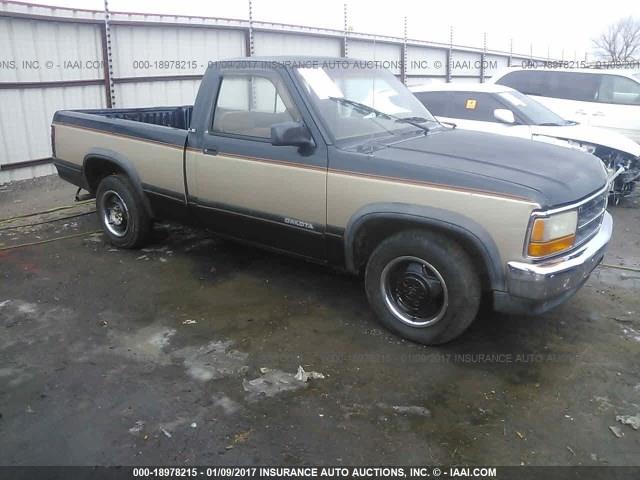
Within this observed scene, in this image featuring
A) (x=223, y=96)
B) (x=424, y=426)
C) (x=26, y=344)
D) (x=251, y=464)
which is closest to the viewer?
(x=251, y=464)

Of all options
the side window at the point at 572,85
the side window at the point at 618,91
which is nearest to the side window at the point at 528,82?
the side window at the point at 572,85

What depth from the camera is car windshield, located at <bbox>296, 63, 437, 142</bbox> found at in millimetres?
4204

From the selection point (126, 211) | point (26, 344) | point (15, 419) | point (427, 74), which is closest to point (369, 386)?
point (15, 419)

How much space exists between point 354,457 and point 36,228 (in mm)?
5311

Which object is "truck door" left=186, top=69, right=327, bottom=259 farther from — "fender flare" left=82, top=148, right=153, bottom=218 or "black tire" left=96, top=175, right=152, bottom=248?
"black tire" left=96, top=175, right=152, bottom=248

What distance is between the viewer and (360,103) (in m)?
4.45

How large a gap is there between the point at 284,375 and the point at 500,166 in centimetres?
190

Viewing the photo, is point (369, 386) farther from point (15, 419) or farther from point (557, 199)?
point (15, 419)

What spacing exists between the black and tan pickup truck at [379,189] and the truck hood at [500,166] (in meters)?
0.01

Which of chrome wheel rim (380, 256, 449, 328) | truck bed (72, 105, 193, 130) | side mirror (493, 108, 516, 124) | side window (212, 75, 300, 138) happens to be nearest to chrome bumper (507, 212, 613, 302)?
chrome wheel rim (380, 256, 449, 328)

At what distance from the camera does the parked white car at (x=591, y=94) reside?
9789 mm

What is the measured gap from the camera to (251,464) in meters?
2.75

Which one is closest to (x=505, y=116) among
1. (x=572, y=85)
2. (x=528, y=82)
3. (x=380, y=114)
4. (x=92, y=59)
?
(x=528, y=82)

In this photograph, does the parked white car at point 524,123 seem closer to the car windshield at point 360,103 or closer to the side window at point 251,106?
the car windshield at point 360,103
